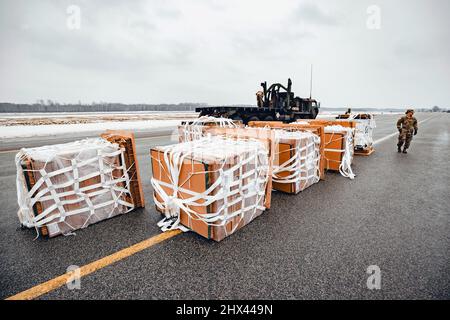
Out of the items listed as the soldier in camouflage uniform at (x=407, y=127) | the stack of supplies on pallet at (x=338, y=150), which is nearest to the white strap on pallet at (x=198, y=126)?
the stack of supplies on pallet at (x=338, y=150)

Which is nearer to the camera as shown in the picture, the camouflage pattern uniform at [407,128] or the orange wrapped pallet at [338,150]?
the orange wrapped pallet at [338,150]

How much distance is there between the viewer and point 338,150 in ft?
18.4

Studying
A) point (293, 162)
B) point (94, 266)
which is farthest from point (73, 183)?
point (293, 162)

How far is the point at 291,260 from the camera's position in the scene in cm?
228

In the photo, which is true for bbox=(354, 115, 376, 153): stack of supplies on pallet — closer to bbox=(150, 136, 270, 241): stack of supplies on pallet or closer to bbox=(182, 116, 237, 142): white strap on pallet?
bbox=(182, 116, 237, 142): white strap on pallet

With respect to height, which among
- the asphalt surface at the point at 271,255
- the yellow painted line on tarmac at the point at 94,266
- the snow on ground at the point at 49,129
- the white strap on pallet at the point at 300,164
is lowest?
the asphalt surface at the point at 271,255

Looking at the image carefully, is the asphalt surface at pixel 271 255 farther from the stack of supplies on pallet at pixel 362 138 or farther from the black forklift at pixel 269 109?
the black forklift at pixel 269 109

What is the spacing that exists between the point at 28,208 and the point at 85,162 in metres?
0.78

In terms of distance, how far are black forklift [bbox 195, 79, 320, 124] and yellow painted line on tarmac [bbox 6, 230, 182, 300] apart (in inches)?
475

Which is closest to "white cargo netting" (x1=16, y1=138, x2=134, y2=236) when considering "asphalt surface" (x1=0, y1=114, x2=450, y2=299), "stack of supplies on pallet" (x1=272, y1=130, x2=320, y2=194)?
"asphalt surface" (x1=0, y1=114, x2=450, y2=299)

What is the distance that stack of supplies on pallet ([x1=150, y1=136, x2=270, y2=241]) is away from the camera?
98.3 inches

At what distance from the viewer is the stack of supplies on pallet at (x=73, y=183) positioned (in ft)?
8.52

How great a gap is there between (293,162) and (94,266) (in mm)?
3283

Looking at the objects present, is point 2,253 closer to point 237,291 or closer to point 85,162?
point 85,162
